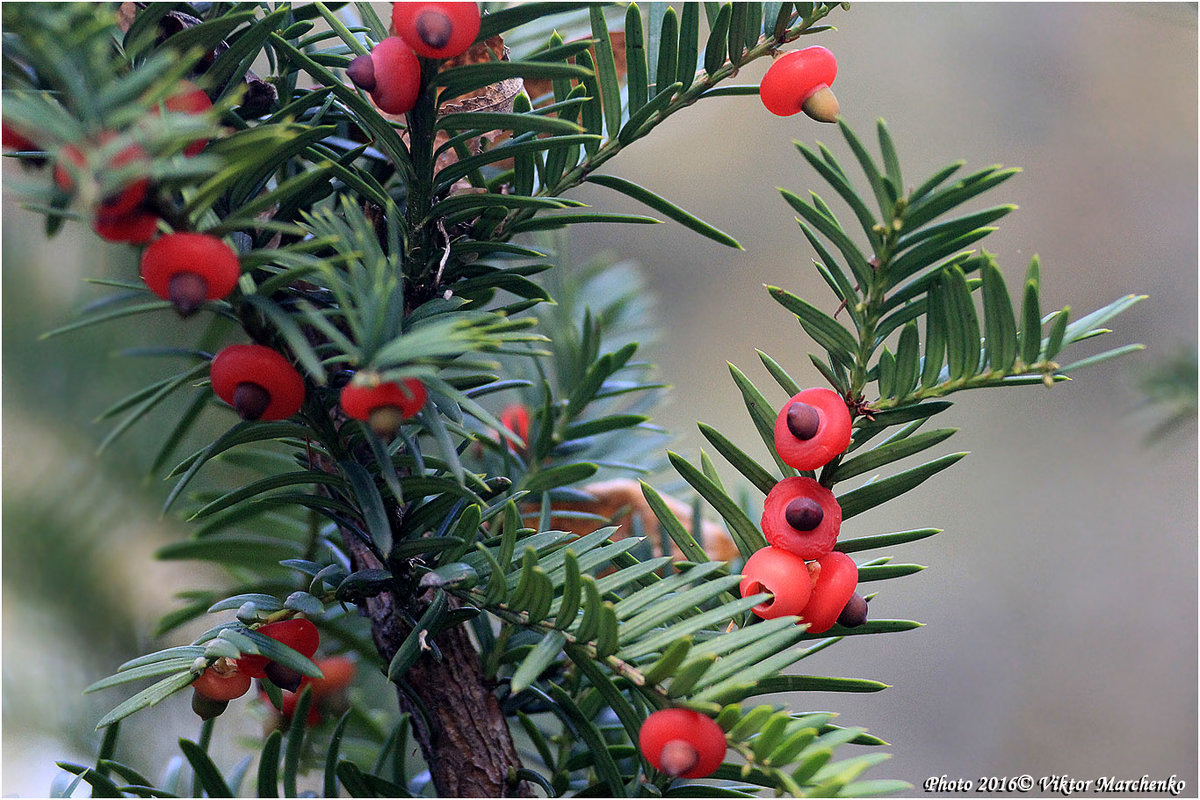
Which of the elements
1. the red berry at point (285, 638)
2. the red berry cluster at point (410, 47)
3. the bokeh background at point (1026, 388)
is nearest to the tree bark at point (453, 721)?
the red berry at point (285, 638)

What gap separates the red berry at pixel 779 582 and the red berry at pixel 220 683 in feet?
0.42

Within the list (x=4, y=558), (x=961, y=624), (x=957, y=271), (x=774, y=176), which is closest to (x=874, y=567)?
(x=957, y=271)

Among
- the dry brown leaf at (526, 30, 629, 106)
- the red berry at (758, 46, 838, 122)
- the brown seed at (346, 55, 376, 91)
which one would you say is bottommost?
the brown seed at (346, 55, 376, 91)

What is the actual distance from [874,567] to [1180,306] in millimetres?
964

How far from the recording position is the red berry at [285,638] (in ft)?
0.73

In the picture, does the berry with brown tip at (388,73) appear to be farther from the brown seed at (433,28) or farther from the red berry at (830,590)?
the red berry at (830,590)

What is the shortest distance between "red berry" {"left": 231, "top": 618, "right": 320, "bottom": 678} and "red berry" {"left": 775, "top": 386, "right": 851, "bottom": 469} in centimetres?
13

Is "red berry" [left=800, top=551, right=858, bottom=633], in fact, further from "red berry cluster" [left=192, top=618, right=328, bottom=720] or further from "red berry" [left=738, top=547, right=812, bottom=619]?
"red berry cluster" [left=192, top=618, right=328, bottom=720]

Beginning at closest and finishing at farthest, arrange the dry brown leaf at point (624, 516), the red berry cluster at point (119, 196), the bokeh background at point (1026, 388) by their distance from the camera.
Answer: the red berry cluster at point (119, 196) → the dry brown leaf at point (624, 516) → the bokeh background at point (1026, 388)

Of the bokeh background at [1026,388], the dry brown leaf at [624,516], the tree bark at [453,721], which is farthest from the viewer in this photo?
the bokeh background at [1026,388]

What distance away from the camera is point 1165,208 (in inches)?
41.2

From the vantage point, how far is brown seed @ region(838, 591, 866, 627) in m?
0.23

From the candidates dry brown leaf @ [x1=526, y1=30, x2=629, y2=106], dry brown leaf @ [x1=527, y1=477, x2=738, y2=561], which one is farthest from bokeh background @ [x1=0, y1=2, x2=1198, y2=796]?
dry brown leaf @ [x1=526, y1=30, x2=629, y2=106]

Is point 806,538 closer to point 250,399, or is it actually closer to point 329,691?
point 250,399
